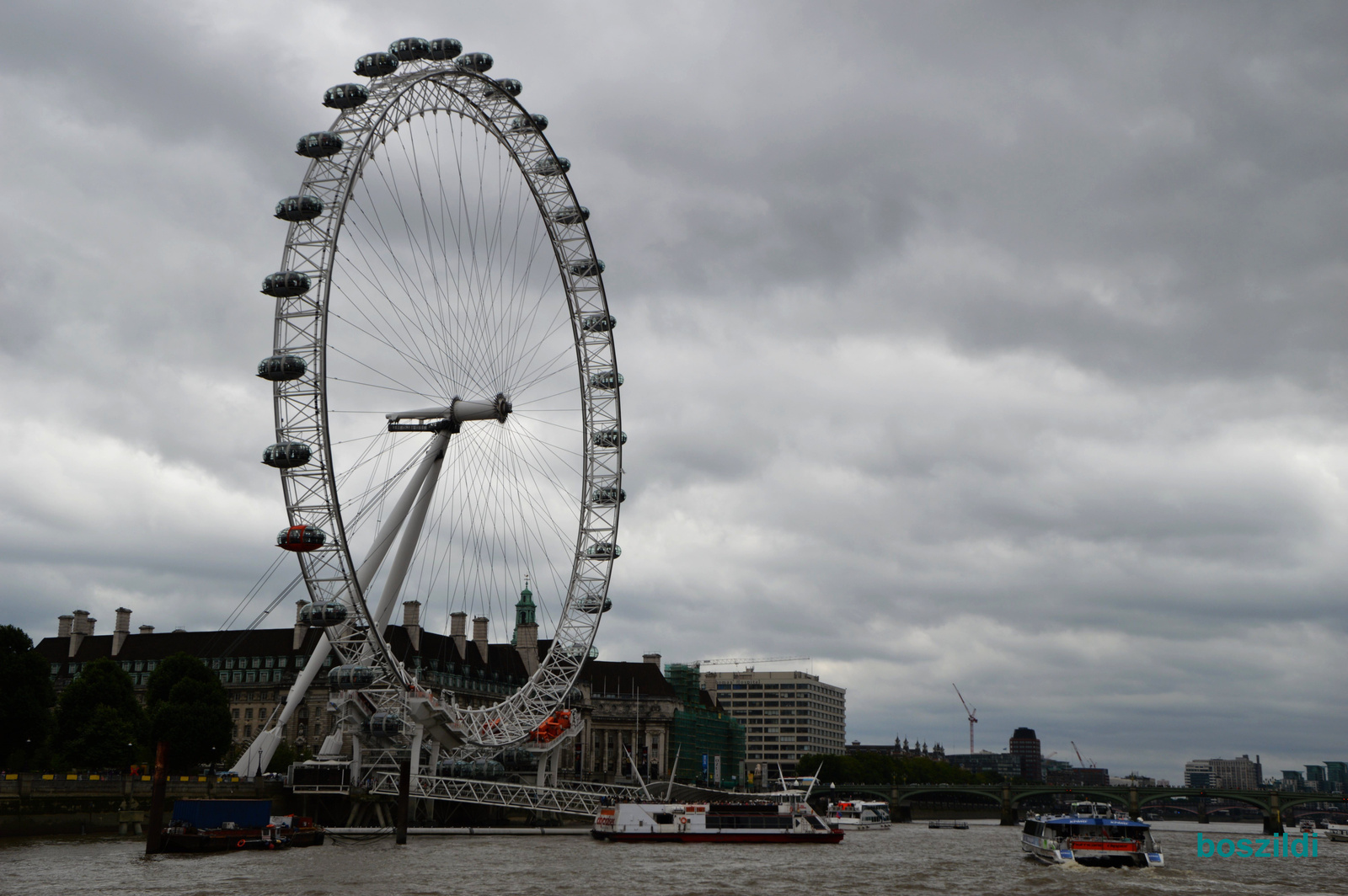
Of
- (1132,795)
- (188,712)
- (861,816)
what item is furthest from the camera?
(1132,795)

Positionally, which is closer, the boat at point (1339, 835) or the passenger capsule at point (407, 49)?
the passenger capsule at point (407, 49)

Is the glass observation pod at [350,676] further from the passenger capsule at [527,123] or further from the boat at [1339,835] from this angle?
the boat at [1339,835]

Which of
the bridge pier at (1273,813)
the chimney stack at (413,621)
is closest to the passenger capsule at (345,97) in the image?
the chimney stack at (413,621)

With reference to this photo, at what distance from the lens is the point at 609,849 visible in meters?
72.4

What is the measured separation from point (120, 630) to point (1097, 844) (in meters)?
111

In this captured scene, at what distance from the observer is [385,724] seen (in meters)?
75.8

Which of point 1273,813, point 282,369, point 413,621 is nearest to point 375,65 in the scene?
point 282,369

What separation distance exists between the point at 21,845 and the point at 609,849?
30.7 metres

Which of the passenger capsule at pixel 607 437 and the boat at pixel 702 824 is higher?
the passenger capsule at pixel 607 437

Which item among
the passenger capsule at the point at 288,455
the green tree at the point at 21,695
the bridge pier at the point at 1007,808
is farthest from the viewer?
the bridge pier at the point at 1007,808

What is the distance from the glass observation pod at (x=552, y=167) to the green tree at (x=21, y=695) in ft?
147

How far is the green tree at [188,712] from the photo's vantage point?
84.1 metres

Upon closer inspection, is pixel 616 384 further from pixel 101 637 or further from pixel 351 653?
pixel 101 637

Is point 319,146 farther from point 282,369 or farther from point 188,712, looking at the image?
point 188,712
